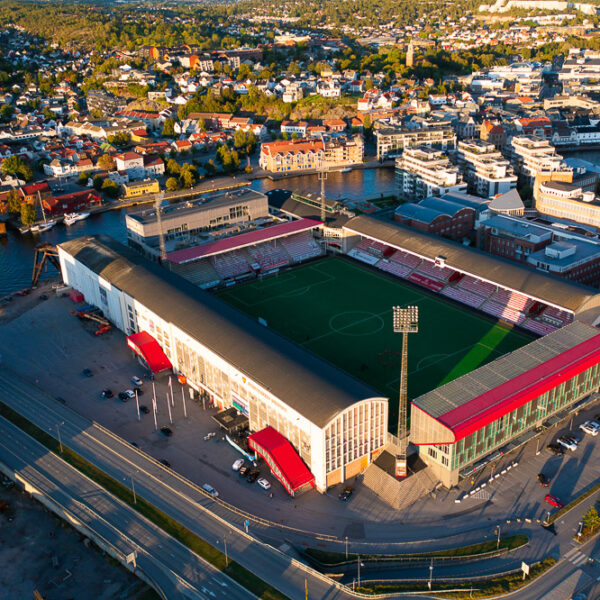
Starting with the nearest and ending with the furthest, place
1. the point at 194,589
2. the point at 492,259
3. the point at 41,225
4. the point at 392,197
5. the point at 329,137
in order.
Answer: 1. the point at 194,589
2. the point at 492,259
3. the point at 41,225
4. the point at 392,197
5. the point at 329,137

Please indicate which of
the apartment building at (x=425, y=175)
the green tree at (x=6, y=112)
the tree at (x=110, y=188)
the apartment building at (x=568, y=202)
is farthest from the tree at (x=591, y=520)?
the green tree at (x=6, y=112)

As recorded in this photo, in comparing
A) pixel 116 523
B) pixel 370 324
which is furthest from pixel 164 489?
pixel 370 324

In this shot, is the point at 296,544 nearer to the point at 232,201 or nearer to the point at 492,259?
the point at 492,259

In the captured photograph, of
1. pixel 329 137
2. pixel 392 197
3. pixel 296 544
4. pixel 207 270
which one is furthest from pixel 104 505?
pixel 329 137

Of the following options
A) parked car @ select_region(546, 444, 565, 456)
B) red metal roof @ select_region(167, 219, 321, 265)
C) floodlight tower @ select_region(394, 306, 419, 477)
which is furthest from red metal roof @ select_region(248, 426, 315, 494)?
red metal roof @ select_region(167, 219, 321, 265)

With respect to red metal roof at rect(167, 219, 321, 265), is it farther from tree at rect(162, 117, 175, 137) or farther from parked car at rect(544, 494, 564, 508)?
tree at rect(162, 117, 175, 137)

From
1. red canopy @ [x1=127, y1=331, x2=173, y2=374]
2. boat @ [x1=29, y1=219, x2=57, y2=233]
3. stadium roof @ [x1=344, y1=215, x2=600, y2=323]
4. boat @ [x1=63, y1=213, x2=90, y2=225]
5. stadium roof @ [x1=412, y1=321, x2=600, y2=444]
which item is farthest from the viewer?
boat @ [x1=63, y1=213, x2=90, y2=225]

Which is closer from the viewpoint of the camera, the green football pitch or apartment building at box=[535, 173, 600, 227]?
the green football pitch
